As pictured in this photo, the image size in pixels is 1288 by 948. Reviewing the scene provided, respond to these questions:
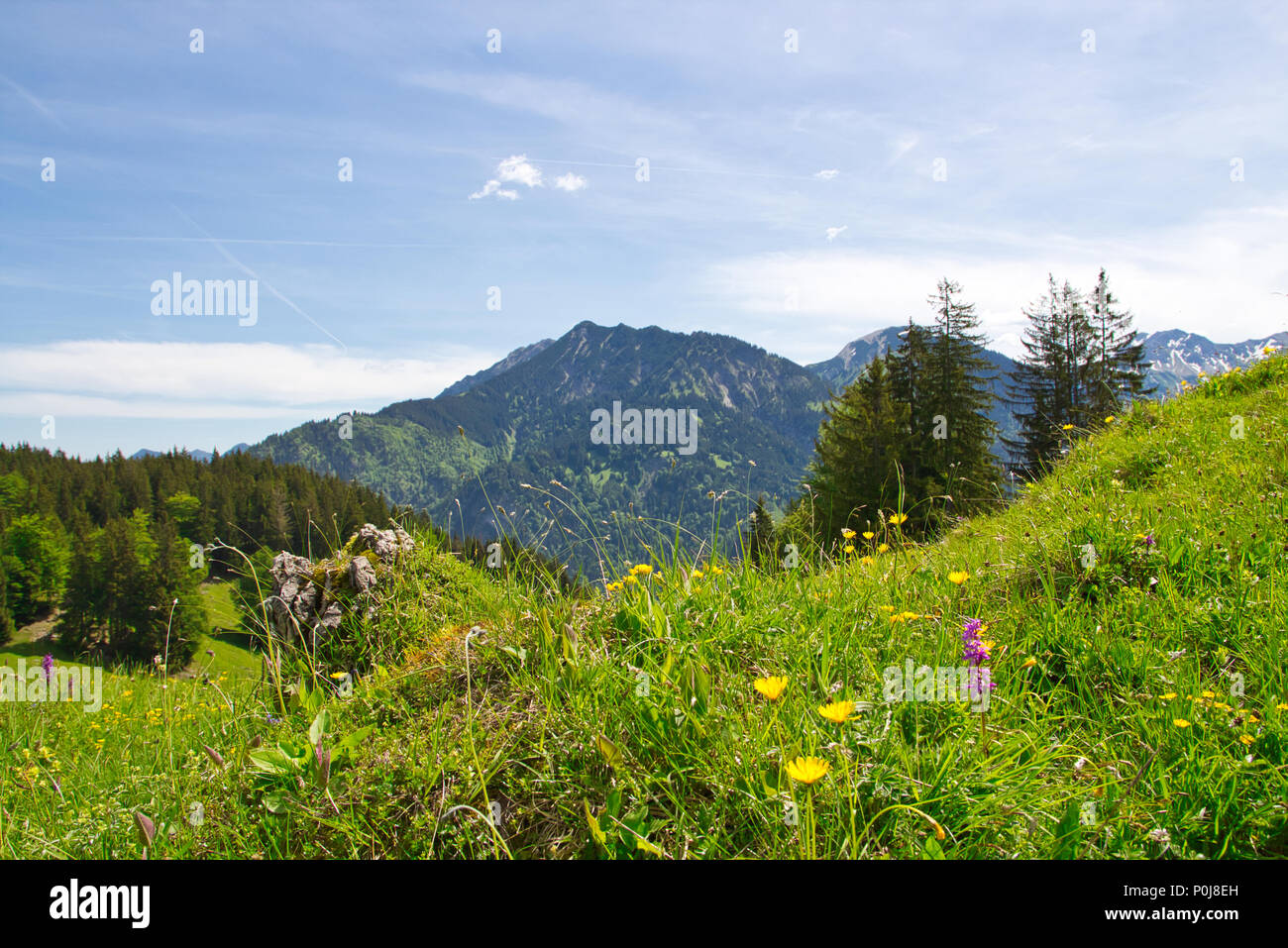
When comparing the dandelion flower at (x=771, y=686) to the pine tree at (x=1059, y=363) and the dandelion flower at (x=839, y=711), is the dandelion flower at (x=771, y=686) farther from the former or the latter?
the pine tree at (x=1059, y=363)

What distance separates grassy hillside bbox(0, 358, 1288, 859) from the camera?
1988 millimetres

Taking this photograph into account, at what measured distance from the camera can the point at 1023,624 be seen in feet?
11.6

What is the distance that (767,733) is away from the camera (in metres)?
2.12

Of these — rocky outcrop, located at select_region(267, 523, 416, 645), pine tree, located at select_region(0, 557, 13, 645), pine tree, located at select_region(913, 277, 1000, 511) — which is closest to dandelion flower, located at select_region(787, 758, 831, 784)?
rocky outcrop, located at select_region(267, 523, 416, 645)

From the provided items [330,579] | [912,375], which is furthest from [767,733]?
[912,375]

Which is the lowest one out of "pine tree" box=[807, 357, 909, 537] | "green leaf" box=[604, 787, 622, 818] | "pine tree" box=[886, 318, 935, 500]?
"green leaf" box=[604, 787, 622, 818]

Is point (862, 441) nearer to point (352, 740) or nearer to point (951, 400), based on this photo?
point (951, 400)

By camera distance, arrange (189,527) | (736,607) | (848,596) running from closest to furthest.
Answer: (736,607)
(848,596)
(189,527)

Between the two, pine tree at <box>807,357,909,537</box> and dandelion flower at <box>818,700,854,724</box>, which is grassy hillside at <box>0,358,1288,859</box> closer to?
dandelion flower at <box>818,700,854,724</box>

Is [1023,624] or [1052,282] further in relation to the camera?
[1052,282]
